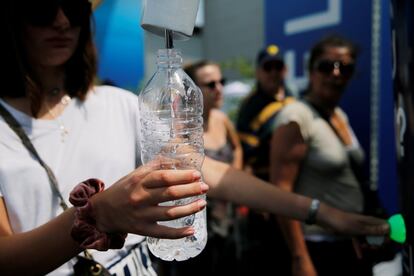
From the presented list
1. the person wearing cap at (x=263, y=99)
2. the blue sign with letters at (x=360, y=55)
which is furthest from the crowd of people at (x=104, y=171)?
the person wearing cap at (x=263, y=99)

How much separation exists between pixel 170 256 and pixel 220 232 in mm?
2778

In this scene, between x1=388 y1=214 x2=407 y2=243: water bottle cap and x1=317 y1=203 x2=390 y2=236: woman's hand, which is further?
x1=317 y1=203 x2=390 y2=236: woman's hand

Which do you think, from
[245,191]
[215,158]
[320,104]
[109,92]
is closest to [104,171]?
[109,92]

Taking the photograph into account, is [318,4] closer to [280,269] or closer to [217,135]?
[217,135]

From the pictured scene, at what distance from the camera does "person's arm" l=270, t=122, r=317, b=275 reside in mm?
2469

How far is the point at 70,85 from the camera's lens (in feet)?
5.26

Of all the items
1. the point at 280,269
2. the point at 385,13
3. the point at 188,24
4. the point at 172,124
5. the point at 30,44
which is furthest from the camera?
the point at 385,13

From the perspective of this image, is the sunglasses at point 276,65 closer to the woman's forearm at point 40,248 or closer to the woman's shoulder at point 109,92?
the woman's shoulder at point 109,92

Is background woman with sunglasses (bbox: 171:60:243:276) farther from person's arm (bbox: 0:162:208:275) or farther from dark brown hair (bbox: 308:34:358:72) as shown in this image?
person's arm (bbox: 0:162:208:275)

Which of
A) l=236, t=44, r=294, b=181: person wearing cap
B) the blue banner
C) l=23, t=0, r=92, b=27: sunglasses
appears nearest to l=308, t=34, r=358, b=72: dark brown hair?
l=236, t=44, r=294, b=181: person wearing cap

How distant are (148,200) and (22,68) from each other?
2.75 ft

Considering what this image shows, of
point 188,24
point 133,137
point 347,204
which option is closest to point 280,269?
point 347,204

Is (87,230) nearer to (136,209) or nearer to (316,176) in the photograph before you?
(136,209)

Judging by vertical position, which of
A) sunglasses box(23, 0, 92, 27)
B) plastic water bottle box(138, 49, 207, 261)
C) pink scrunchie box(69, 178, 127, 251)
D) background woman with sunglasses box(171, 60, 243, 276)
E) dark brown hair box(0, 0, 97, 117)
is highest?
sunglasses box(23, 0, 92, 27)
